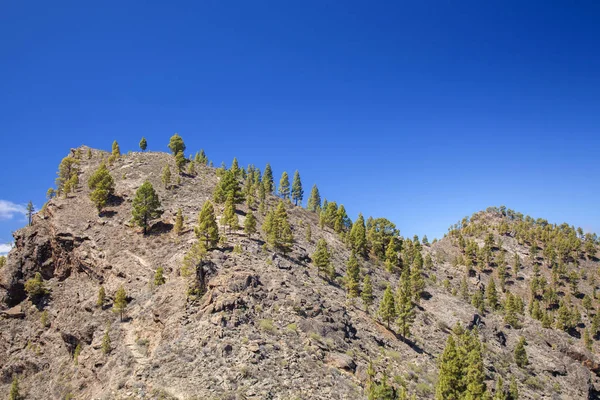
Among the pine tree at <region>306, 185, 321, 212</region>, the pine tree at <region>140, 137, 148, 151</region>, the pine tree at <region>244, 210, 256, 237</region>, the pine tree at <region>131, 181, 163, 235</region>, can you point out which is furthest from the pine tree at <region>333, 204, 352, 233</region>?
the pine tree at <region>140, 137, 148, 151</region>

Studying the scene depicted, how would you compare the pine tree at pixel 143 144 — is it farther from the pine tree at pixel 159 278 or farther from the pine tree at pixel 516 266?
the pine tree at pixel 516 266

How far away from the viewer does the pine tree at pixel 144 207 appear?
80312 millimetres

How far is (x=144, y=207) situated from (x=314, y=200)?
11010 cm

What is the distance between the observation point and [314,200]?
182 metres

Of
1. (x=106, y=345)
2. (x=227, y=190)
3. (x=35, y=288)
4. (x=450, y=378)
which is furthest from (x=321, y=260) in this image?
(x=35, y=288)

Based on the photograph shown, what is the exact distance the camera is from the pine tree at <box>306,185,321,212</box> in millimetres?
179000

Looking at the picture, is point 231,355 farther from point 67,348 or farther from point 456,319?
point 456,319

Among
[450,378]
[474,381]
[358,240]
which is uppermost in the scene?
[358,240]

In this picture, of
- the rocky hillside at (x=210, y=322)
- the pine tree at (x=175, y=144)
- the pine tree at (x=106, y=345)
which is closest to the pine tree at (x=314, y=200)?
the rocky hillside at (x=210, y=322)

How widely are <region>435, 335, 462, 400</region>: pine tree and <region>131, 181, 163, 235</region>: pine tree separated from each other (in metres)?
65.5

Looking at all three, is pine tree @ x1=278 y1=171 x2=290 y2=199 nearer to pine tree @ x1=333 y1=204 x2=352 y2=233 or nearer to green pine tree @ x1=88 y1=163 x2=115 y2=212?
pine tree @ x1=333 y1=204 x2=352 y2=233

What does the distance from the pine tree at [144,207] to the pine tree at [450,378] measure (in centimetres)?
6548

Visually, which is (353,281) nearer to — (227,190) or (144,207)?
(227,190)

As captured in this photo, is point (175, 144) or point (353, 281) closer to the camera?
point (353, 281)
